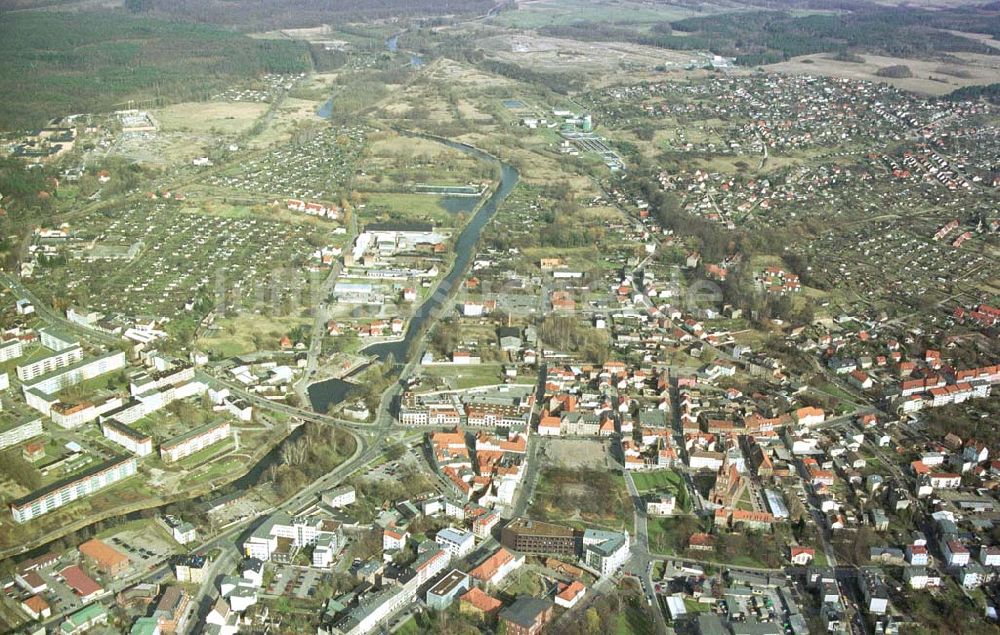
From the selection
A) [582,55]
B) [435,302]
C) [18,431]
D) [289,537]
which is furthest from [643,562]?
[582,55]

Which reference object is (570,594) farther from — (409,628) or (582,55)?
(582,55)

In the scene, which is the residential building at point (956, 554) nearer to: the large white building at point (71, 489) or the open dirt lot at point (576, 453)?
the open dirt lot at point (576, 453)

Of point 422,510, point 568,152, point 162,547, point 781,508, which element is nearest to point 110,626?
point 162,547

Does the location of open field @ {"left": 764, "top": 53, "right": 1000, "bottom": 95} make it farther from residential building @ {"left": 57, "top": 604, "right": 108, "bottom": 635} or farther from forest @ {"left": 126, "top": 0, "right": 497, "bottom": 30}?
residential building @ {"left": 57, "top": 604, "right": 108, "bottom": 635}

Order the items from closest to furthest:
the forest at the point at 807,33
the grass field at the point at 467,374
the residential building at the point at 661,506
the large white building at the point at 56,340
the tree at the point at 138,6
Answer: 1. the residential building at the point at 661,506
2. the grass field at the point at 467,374
3. the large white building at the point at 56,340
4. the forest at the point at 807,33
5. the tree at the point at 138,6

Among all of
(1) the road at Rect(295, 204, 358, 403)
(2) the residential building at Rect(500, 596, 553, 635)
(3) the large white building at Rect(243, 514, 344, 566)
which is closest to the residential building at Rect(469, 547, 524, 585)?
(2) the residential building at Rect(500, 596, 553, 635)

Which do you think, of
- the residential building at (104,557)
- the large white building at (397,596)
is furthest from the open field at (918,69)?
the residential building at (104,557)
